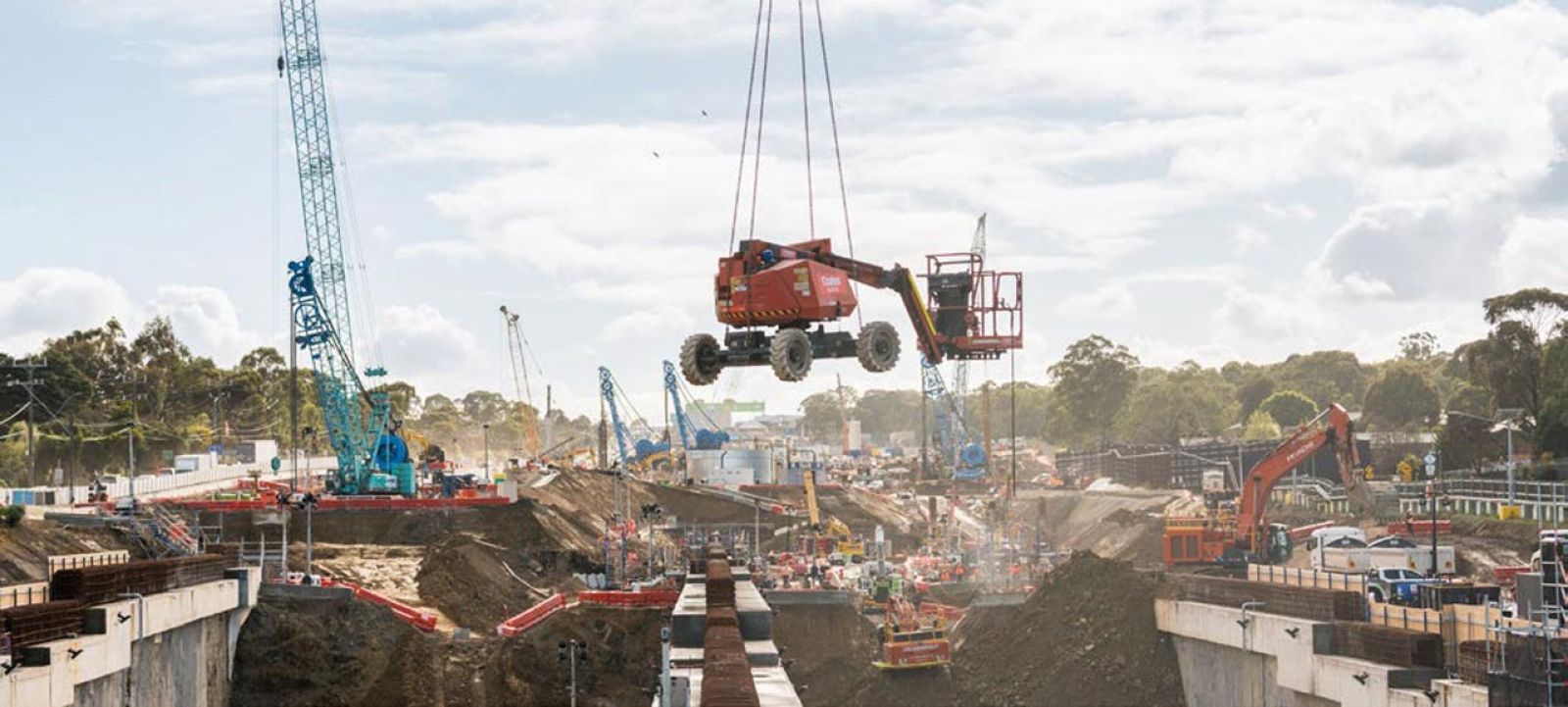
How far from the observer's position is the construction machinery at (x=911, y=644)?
9119 cm

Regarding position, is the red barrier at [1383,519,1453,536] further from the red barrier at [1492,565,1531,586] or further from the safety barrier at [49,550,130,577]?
the safety barrier at [49,550,130,577]

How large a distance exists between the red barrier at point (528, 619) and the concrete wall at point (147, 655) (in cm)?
1176

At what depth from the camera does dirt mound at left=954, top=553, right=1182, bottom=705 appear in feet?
261

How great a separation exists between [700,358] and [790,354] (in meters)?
3.05

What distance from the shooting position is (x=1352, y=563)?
255 feet

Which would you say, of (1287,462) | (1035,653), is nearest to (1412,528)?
(1287,462)

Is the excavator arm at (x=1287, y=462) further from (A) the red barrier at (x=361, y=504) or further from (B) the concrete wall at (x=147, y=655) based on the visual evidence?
(A) the red barrier at (x=361, y=504)

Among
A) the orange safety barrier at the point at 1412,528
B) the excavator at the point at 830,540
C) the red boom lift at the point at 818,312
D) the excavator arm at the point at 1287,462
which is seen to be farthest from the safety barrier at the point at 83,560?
the excavator at the point at 830,540

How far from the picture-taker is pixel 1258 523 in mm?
91562

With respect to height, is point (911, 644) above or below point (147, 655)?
below

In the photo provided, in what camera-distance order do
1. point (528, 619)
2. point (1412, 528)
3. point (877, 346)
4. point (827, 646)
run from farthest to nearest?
1. point (827, 646)
2. point (1412, 528)
3. point (528, 619)
4. point (877, 346)

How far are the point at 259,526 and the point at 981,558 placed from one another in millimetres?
50887

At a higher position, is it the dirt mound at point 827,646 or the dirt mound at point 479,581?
the dirt mound at point 479,581

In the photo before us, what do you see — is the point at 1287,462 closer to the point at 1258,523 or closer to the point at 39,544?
the point at 1258,523
